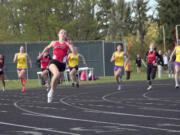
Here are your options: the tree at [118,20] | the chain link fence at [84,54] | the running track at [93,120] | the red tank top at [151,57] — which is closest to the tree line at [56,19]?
the tree at [118,20]

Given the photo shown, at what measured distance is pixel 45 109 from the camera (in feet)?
40.3

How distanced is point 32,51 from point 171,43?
24347 mm

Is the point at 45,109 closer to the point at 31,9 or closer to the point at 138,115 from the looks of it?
the point at 138,115

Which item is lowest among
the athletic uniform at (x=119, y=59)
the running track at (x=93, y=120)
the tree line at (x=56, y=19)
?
the running track at (x=93, y=120)

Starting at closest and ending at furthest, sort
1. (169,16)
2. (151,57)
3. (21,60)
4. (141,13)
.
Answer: (151,57) < (21,60) < (169,16) < (141,13)

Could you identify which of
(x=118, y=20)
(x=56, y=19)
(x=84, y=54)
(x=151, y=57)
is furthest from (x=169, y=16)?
(x=151, y=57)

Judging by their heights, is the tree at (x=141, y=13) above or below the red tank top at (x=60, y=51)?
above

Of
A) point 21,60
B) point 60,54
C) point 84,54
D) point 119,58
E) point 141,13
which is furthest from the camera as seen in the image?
point 141,13

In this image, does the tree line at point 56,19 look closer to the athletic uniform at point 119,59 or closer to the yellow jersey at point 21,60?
the yellow jersey at point 21,60

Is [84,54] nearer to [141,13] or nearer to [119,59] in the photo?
[119,59]

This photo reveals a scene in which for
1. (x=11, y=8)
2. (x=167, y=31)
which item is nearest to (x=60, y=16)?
(x=11, y=8)

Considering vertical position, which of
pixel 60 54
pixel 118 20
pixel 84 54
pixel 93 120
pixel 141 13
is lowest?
pixel 93 120

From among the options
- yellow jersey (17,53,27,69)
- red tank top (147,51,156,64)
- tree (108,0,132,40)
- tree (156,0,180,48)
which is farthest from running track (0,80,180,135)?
tree (108,0,132,40)

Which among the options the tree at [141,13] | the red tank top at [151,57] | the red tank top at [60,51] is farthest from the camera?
the tree at [141,13]
